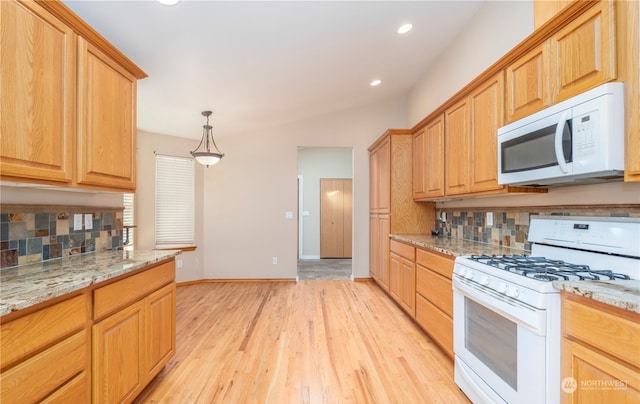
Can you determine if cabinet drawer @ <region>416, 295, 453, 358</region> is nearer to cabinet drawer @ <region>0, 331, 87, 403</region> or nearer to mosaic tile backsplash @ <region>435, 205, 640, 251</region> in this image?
mosaic tile backsplash @ <region>435, 205, 640, 251</region>

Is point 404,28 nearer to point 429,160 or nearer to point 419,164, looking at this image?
point 429,160

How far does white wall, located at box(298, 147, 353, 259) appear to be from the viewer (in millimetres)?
7137

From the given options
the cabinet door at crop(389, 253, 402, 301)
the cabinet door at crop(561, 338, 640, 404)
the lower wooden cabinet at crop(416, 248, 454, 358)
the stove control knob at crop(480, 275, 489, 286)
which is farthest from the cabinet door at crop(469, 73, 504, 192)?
the cabinet door at crop(389, 253, 402, 301)

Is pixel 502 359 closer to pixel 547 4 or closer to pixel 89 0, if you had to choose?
pixel 547 4

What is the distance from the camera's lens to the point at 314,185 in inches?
283

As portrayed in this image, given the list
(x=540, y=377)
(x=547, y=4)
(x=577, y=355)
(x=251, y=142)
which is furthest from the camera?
(x=251, y=142)

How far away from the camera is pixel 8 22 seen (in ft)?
4.07

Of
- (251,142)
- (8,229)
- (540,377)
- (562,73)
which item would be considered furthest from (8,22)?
(251,142)

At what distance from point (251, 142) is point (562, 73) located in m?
4.21

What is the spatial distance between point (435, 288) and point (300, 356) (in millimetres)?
1318

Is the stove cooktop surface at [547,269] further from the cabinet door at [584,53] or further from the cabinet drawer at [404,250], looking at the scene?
A: the cabinet drawer at [404,250]

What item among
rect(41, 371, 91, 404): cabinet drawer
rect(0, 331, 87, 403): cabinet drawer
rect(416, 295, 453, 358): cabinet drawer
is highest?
rect(0, 331, 87, 403): cabinet drawer

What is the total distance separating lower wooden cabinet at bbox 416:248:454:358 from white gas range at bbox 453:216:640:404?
0.79ft

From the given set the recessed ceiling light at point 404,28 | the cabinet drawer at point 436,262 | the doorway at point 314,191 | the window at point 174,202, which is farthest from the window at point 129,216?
the recessed ceiling light at point 404,28
